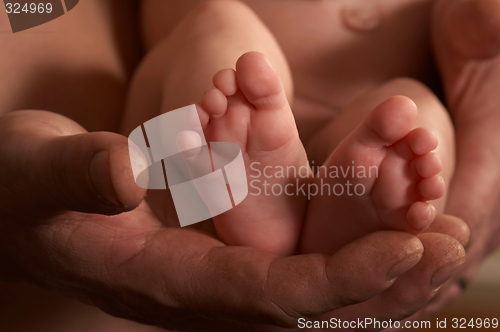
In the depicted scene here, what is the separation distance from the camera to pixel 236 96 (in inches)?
10.8

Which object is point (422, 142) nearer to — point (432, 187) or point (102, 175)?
point (432, 187)

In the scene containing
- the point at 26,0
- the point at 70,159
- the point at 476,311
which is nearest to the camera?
the point at 70,159

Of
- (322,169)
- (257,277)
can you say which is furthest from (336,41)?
(257,277)

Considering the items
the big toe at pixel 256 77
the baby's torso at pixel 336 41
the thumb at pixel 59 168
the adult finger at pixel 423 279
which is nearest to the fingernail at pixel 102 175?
the thumb at pixel 59 168

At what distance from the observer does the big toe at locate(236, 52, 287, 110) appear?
0.84 feet

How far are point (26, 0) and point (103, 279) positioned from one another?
25 cm

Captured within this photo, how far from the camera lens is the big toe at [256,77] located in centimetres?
26

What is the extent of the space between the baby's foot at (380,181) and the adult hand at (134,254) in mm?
25

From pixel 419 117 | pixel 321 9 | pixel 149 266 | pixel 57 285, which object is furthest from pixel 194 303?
pixel 321 9

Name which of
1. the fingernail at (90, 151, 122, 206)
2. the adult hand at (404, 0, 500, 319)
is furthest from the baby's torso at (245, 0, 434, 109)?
the fingernail at (90, 151, 122, 206)

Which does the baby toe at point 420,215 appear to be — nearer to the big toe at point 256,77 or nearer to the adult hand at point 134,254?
the adult hand at point 134,254

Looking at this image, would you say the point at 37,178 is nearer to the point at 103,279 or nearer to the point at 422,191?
the point at 103,279

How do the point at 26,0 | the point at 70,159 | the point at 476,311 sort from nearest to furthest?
the point at 70,159 < the point at 26,0 < the point at 476,311

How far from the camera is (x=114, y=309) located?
346 mm
